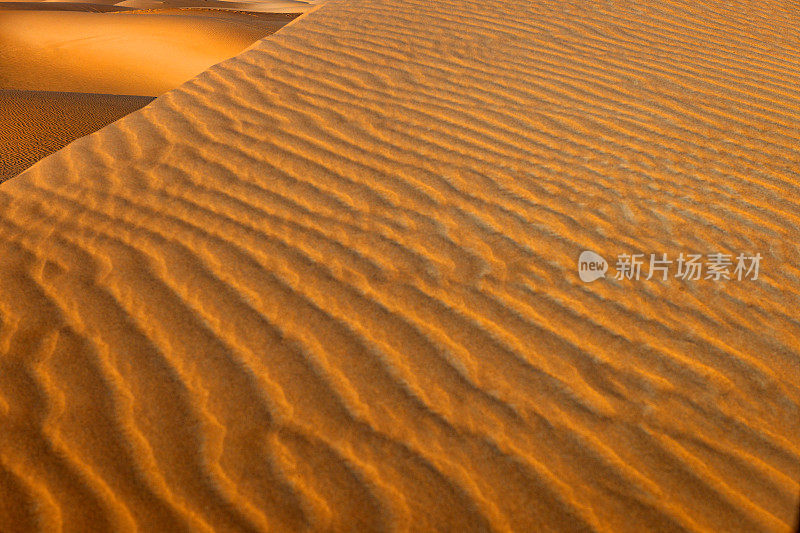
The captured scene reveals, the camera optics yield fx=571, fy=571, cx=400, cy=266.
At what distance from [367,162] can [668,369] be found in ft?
6.45

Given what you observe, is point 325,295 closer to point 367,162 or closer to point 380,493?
point 380,493

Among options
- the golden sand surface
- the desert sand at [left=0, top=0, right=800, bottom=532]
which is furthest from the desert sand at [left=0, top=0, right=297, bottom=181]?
the desert sand at [left=0, top=0, right=800, bottom=532]

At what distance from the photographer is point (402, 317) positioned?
7.88 ft

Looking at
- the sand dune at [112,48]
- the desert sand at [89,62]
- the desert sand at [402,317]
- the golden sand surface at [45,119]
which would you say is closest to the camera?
the desert sand at [402,317]

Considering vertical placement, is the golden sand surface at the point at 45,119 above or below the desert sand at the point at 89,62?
below

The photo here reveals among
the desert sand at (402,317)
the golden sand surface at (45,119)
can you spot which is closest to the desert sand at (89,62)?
the golden sand surface at (45,119)

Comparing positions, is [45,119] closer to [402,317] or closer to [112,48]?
[112,48]

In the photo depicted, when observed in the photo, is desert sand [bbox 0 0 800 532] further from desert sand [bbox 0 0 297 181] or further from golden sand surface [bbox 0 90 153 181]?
desert sand [bbox 0 0 297 181]

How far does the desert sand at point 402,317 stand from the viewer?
1.85 m

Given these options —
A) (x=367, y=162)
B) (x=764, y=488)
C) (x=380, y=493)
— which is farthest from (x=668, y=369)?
(x=367, y=162)

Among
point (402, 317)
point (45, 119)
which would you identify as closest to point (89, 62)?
point (45, 119)

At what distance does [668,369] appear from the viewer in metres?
2.24

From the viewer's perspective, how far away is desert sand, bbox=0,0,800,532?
6.07ft

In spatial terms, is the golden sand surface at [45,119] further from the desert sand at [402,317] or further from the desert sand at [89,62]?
the desert sand at [402,317]
